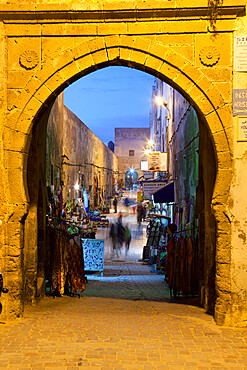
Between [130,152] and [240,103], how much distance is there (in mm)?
49347

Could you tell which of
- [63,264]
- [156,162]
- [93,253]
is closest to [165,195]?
[156,162]

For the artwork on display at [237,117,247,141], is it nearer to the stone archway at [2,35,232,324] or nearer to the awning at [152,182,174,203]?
the stone archway at [2,35,232,324]

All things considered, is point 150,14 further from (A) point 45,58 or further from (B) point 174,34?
(A) point 45,58

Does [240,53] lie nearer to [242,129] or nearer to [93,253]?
[242,129]

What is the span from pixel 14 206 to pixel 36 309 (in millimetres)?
1853

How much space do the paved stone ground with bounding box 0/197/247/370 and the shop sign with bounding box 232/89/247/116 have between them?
2.81 metres

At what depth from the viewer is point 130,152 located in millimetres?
54656

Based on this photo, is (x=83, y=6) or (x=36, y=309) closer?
(x=83, y=6)

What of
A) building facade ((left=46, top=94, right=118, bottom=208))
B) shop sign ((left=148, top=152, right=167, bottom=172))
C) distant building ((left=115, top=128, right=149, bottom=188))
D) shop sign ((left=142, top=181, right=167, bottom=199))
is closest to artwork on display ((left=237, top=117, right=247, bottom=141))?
building facade ((left=46, top=94, right=118, bottom=208))

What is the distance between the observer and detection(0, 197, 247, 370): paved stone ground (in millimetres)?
4141

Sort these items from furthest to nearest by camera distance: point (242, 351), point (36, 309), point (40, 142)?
point (40, 142) < point (36, 309) < point (242, 351)

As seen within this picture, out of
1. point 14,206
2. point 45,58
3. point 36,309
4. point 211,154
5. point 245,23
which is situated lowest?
point 36,309

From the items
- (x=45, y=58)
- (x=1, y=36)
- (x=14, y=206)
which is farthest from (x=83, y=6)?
(x=14, y=206)

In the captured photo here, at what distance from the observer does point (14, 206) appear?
554 cm
